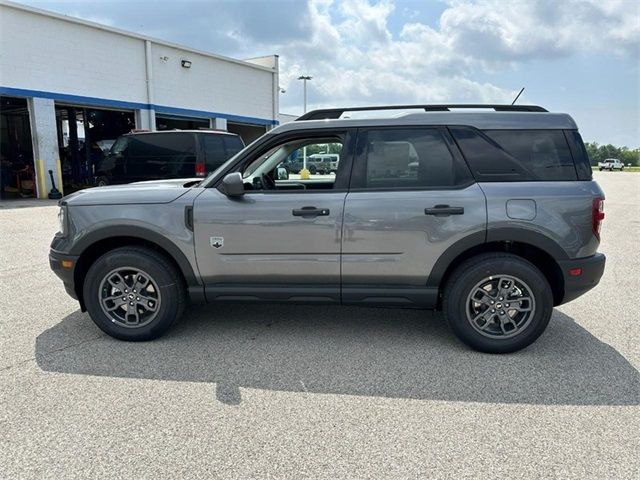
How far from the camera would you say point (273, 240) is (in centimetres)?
383

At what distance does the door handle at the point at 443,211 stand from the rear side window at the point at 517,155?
0.32m

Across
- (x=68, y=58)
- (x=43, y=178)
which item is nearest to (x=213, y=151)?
(x=43, y=178)

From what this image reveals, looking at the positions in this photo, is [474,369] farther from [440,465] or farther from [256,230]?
[256,230]

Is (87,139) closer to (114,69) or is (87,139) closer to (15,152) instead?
(114,69)

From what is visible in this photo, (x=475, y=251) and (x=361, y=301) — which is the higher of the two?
(x=475, y=251)

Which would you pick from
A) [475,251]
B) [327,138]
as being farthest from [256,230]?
[475,251]

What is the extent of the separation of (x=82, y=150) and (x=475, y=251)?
20.5 m

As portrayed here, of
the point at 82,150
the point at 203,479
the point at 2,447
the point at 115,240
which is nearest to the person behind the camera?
the point at 203,479

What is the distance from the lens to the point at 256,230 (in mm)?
3824

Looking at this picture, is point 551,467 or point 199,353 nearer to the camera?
point 551,467

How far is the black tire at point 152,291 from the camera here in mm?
3939

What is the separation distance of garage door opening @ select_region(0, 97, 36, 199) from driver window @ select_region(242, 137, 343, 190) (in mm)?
16231

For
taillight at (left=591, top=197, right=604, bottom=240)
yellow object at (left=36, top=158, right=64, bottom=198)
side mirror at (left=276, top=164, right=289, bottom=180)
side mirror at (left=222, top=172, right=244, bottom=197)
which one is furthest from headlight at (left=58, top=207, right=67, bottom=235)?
yellow object at (left=36, top=158, right=64, bottom=198)

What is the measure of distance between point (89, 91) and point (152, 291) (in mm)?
16260
